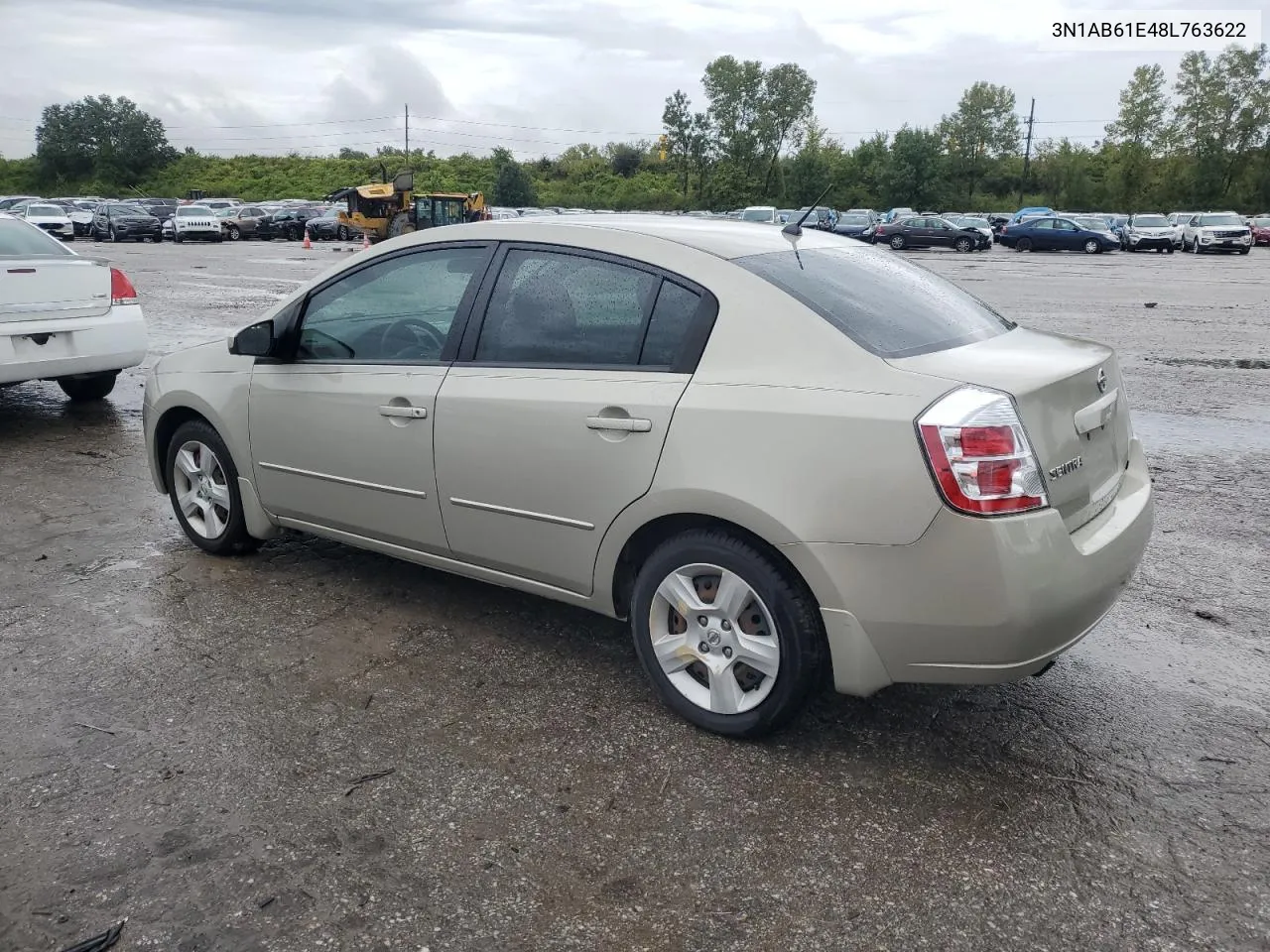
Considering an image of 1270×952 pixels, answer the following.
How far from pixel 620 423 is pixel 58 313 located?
613cm

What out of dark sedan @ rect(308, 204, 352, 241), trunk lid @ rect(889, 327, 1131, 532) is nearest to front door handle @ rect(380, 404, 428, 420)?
trunk lid @ rect(889, 327, 1131, 532)

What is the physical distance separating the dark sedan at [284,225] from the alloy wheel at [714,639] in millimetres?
50371

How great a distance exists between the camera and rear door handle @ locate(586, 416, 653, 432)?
3.38 meters

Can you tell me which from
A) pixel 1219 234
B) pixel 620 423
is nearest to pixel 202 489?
pixel 620 423

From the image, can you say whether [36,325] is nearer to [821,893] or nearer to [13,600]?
[13,600]

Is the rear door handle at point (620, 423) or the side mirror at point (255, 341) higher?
the side mirror at point (255, 341)

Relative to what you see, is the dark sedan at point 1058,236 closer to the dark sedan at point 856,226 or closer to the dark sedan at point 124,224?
the dark sedan at point 856,226

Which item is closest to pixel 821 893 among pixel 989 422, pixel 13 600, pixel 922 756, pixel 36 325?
pixel 922 756

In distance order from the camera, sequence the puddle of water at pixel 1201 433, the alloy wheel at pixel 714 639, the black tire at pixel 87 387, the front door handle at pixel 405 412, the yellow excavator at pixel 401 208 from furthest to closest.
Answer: the yellow excavator at pixel 401 208, the black tire at pixel 87 387, the puddle of water at pixel 1201 433, the front door handle at pixel 405 412, the alloy wheel at pixel 714 639

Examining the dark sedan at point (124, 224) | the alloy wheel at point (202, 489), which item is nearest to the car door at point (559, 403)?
the alloy wheel at point (202, 489)

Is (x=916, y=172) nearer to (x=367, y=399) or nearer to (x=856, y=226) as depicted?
(x=856, y=226)

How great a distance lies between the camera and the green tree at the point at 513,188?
80.8 m

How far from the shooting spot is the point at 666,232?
373 centimetres

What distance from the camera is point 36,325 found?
766 centimetres
